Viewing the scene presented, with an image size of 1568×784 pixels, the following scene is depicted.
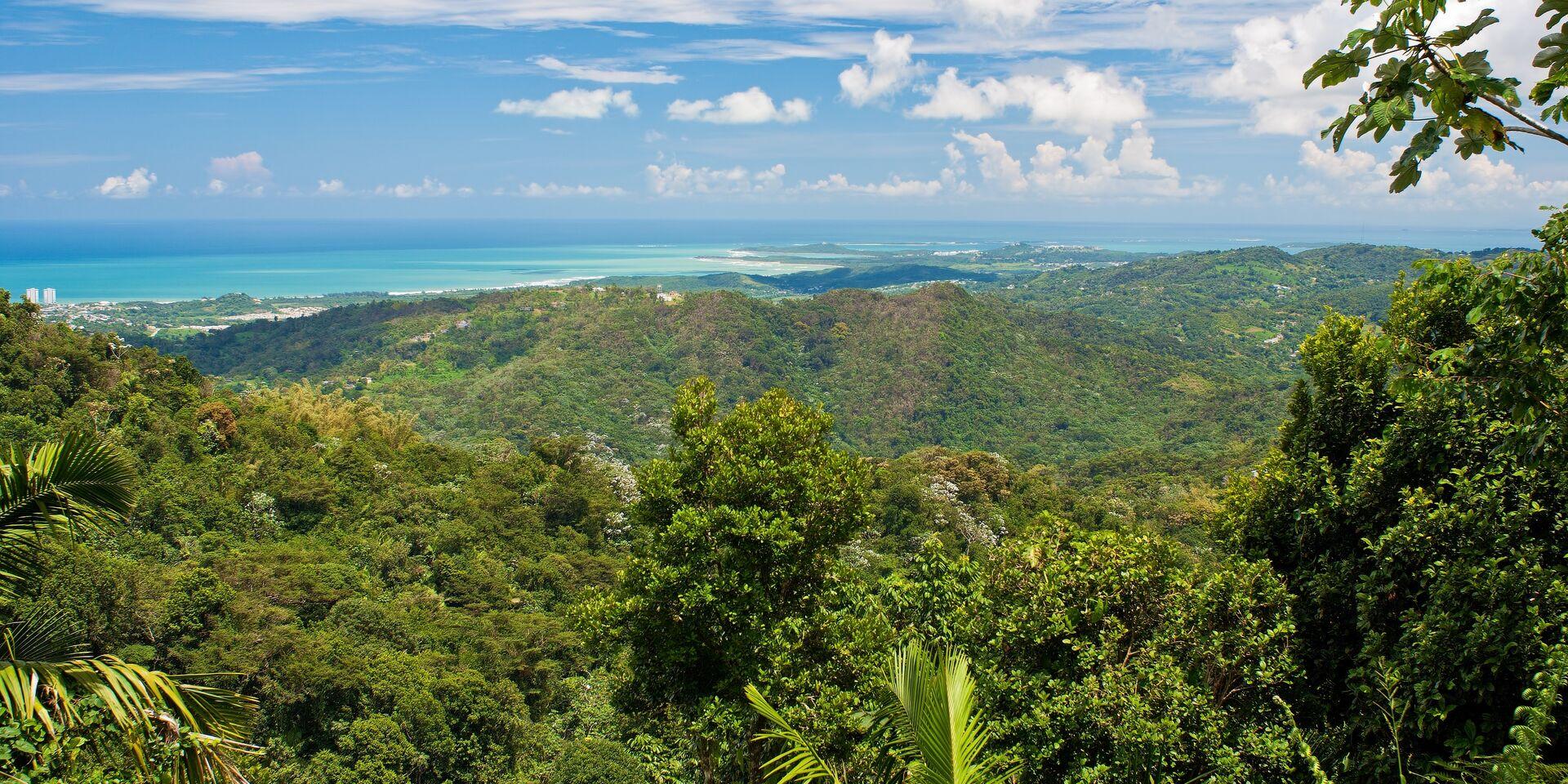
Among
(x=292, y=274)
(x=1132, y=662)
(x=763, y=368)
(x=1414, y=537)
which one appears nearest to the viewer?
(x=1414, y=537)

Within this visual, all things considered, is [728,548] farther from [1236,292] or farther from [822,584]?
[1236,292]

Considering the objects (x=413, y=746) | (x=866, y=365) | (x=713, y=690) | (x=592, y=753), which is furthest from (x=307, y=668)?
(x=866, y=365)

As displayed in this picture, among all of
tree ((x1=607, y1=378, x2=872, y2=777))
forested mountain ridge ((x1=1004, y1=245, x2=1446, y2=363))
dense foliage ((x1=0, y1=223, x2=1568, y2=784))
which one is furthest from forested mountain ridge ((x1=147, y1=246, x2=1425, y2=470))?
tree ((x1=607, y1=378, x2=872, y2=777))

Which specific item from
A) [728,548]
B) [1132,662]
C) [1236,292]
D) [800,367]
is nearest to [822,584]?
[728,548]

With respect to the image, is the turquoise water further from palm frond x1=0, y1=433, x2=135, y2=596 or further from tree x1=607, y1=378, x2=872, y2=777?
palm frond x1=0, y1=433, x2=135, y2=596

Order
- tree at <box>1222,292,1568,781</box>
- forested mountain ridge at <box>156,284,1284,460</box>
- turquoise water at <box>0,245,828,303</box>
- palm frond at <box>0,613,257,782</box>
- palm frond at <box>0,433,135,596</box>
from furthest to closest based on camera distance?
turquoise water at <box>0,245,828,303</box> < forested mountain ridge at <box>156,284,1284,460</box> < tree at <box>1222,292,1568,781</box> < palm frond at <box>0,433,135,596</box> < palm frond at <box>0,613,257,782</box>

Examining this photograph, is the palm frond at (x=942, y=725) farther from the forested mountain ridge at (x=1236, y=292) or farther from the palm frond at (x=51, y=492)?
the forested mountain ridge at (x=1236, y=292)

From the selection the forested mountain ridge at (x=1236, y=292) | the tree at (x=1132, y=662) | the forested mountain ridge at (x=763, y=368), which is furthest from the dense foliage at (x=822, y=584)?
the forested mountain ridge at (x=1236, y=292)

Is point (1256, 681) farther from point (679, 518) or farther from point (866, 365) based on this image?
point (866, 365)
